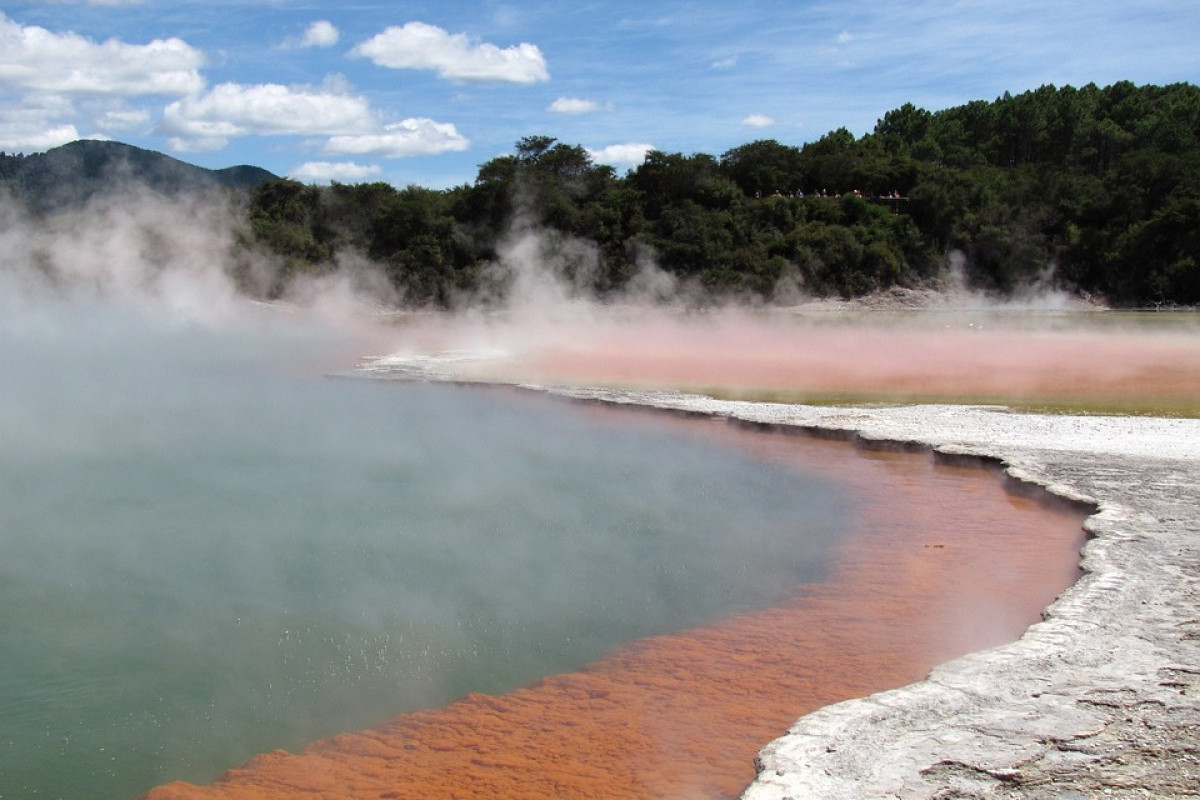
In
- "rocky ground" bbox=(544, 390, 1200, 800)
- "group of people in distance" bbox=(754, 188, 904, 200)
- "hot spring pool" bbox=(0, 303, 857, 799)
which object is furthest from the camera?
"group of people in distance" bbox=(754, 188, 904, 200)

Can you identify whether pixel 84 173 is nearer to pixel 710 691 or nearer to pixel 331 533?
pixel 331 533

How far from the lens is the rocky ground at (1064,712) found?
3.62m

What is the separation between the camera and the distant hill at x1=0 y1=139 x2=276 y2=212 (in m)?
22.9

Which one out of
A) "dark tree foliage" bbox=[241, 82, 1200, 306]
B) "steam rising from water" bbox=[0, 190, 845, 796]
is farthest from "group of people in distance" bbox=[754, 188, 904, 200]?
"steam rising from water" bbox=[0, 190, 845, 796]

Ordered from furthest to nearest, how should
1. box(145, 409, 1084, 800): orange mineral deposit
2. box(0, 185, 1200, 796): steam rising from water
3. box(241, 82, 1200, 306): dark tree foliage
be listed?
box(241, 82, 1200, 306): dark tree foliage → box(0, 185, 1200, 796): steam rising from water → box(145, 409, 1084, 800): orange mineral deposit

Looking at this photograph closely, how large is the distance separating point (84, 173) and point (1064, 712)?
82.7 feet

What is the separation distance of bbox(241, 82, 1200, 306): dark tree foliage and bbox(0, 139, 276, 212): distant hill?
15.9 feet

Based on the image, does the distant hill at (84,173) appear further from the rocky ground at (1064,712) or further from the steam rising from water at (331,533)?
the rocky ground at (1064,712)

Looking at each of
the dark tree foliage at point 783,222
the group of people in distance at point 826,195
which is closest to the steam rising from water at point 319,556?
the dark tree foliage at point 783,222

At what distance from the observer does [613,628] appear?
5668 mm

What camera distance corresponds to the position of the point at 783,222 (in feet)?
117

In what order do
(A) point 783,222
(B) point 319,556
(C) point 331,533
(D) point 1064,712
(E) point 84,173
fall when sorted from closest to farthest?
(D) point 1064,712, (B) point 319,556, (C) point 331,533, (E) point 84,173, (A) point 783,222

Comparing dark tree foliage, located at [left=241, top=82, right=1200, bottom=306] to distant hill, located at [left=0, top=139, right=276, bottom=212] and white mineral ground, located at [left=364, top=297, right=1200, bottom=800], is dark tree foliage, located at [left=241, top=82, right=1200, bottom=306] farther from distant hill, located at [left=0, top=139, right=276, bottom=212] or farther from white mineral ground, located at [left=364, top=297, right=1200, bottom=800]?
white mineral ground, located at [left=364, top=297, right=1200, bottom=800]

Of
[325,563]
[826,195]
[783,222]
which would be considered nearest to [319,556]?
[325,563]
